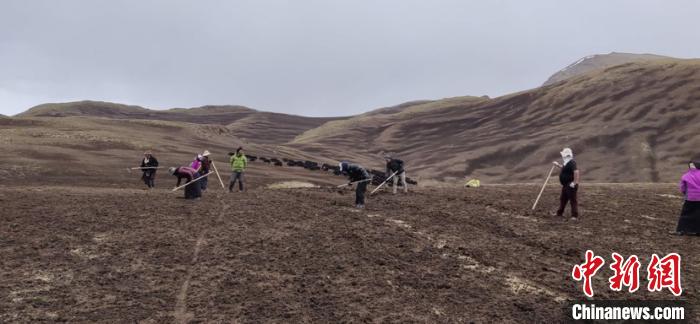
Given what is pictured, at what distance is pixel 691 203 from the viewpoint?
14508mm

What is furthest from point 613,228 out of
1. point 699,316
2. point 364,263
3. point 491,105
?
point 491,105

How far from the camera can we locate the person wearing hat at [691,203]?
1437 cm

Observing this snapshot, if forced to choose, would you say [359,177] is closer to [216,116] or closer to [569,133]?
[569,133]

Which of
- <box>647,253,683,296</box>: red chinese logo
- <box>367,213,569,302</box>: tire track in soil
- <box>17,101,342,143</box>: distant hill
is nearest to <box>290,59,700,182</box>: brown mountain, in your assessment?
<box>17,101,342,143</box>: distant hill

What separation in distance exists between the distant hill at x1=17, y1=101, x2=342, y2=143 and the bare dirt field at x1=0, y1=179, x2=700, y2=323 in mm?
103485

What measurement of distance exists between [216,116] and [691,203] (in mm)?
146359

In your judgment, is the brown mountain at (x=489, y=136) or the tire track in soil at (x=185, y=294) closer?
the tire track in soil at (x=185, y=294)

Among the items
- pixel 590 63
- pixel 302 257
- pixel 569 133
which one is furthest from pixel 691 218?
pixel 590 63

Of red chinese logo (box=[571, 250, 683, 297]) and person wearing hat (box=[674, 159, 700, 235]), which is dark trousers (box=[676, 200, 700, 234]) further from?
red chinese logo (box=[571, 250, 683, 297])

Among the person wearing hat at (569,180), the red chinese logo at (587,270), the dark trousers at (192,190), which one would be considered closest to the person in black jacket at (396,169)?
the person wearing hat at (569,180)

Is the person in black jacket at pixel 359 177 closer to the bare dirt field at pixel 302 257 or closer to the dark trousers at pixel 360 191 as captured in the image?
the dark trousers at pixel 360 191

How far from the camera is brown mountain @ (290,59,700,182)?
61.0 metres

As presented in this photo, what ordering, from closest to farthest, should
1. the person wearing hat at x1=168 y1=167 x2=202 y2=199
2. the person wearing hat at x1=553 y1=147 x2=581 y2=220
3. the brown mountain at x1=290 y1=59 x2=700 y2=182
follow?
the person wearing hat at x1=553 y1=147 x2=581 y2=220 < the person wearing hat at x1=168 y1=167 x2=202 y2=199 < the brown mountain at x1=290 y1=59 x2=700 y2=182

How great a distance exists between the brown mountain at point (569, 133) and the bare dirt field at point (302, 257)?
44087mm
